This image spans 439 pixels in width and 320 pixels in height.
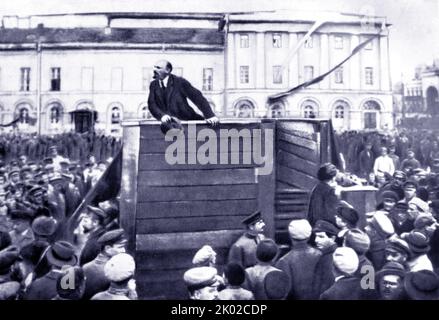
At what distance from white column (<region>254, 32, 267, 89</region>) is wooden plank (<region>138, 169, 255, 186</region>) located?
1.19m

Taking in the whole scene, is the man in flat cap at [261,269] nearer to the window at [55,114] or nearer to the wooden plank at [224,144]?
the wooden plank at [224,144]

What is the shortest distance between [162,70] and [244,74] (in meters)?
1.03

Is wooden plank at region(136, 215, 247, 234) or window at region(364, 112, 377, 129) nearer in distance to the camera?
wooden plank at region(136, 215, 247, 234)

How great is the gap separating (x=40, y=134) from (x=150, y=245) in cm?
198

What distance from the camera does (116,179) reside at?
16.0 feet

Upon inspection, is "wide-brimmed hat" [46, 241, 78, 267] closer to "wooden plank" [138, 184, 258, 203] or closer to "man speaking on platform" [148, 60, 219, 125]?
"wooden plank" [138, 184, 258, 203]

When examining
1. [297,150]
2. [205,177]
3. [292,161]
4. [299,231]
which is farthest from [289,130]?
[299,231]

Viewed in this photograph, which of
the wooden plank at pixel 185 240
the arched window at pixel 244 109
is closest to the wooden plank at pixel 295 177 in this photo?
the wooden plank at pixel 185 240

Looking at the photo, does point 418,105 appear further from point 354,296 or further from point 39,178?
point 39,178

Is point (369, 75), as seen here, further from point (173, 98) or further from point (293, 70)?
point (173, 98)

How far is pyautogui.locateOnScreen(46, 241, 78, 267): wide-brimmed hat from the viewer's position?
4418mm

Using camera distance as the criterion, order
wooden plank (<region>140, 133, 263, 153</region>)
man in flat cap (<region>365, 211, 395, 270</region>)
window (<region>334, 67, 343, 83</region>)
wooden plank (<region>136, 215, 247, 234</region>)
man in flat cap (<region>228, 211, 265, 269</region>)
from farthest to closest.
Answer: window (<region>334, 67, 343, 83</region>) → wooden plank (<region>140, 133, 263, 153</region>) → wooden plank (<region>136, 215, 247, 234</region>) → man in flat cap (<region>365, 211, 395, 270</region>) → man in flat cap (<region>228, 211, 265, 269</region>)

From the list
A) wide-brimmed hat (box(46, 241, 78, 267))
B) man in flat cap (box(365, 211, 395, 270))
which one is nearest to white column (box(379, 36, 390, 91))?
man in flat cap (box(365, 211, 395, 270))
